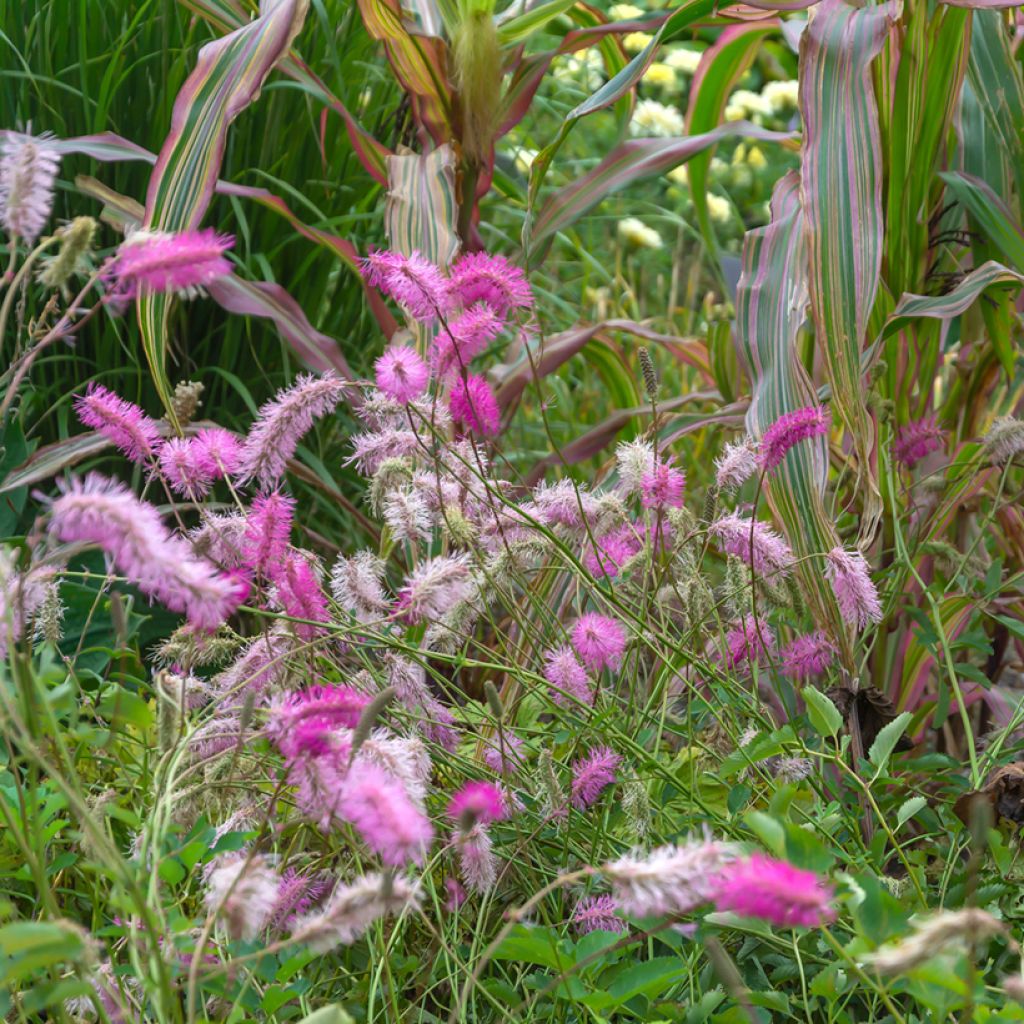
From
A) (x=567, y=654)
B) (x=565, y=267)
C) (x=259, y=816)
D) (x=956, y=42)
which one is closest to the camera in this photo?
(x=259, y=816)

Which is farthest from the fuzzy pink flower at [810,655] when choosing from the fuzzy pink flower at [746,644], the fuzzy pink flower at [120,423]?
the fuzzy pink flower at [120,423]

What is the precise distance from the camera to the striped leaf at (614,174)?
1.54 m

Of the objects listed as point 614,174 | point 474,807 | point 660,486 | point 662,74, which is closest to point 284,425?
point 660,486

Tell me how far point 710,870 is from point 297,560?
0.49 m

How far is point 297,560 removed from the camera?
88 centimetres

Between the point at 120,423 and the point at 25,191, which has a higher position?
the point at 25,191

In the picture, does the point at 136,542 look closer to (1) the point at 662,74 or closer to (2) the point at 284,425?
(2) the point at 284,425

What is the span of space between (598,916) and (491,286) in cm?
41

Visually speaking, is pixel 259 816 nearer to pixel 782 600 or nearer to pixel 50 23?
pixel 782 600

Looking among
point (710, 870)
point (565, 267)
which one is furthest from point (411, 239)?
point (565, 267)

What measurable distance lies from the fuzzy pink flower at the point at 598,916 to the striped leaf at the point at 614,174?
0.90 metres

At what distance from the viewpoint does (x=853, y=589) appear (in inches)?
36.5

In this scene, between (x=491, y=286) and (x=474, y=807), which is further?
(x=491, y=286)

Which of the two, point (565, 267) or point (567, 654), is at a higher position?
point (567, 654)
